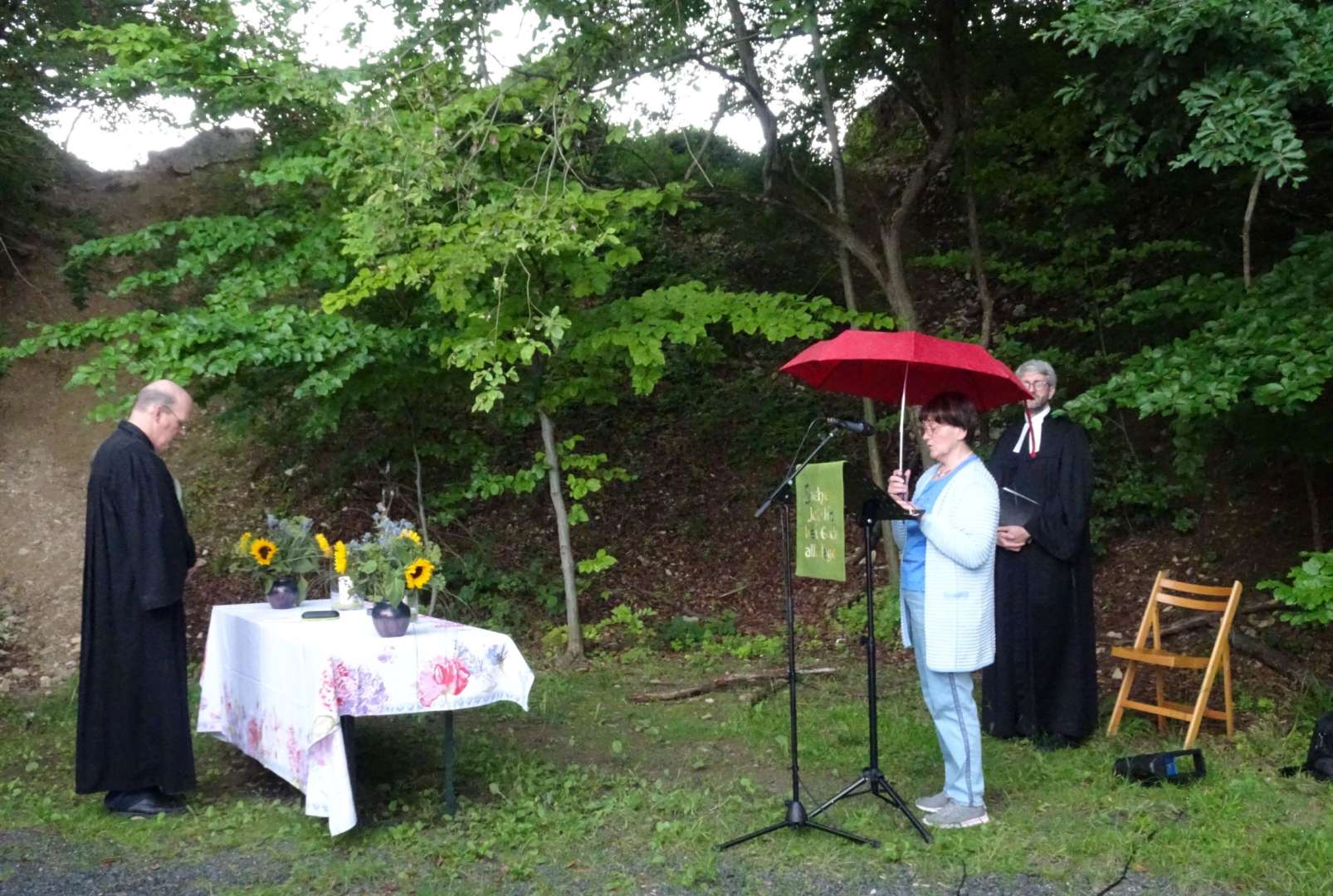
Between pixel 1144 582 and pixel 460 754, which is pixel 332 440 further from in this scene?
pixel 1144 582

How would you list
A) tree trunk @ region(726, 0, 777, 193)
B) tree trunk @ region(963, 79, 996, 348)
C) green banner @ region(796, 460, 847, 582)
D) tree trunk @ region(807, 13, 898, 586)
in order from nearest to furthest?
green banner @ region(796, 460, 847, 582) → tree trunk @ region(726, 0, 777, 193) → tree trunk @ region(807, 13, 898, 586) → tree trunk @ region(963, 79, 996, 348)

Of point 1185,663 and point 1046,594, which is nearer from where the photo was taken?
point 1185,663

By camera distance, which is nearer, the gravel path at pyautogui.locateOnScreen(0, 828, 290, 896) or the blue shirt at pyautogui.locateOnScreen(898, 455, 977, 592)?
the gravel path at pyautogui.locateOnScreen(0, 828, 290, 896)

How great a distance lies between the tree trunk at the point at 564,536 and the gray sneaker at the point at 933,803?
4202mm

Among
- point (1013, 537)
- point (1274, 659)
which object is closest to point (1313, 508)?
point (1274, 659)

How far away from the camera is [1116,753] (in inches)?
228

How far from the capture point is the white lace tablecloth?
4504mm

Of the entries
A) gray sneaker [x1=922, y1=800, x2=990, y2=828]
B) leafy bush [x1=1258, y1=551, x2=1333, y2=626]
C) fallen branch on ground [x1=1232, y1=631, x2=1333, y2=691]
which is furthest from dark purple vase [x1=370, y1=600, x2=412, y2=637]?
fallen branch on ground [x1=1232, y1=631, x2=1333, y2=691]

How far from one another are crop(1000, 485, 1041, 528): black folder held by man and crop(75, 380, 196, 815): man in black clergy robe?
400 centimetres

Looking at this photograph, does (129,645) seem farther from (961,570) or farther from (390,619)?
(961,570)

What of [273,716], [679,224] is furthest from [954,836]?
[679,224]

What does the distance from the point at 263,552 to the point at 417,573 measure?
4.39ft

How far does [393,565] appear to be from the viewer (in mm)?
5043

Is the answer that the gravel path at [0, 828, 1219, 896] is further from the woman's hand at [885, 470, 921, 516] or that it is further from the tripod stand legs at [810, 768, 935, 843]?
the woman's hand at [885, 470, 921, 516]
